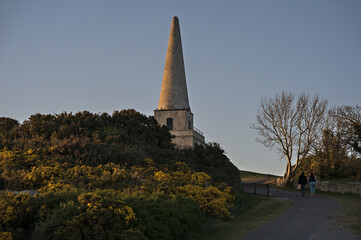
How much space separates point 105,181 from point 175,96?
128 ft

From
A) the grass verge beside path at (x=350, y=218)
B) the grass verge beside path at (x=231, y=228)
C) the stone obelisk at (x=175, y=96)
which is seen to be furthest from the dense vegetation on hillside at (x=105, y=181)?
the stone obelisk at (x=175, y=96)

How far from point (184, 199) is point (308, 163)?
92.9 feet

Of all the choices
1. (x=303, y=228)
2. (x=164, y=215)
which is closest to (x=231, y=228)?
(x=303, y=228)

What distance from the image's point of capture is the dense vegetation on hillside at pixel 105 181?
8.92 meters

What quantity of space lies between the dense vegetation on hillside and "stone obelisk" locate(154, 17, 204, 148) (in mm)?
24649

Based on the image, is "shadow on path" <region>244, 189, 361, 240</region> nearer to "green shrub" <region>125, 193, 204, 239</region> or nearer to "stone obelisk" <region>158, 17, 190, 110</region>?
"green shrub" <region>125, 193, 204, 239</region>

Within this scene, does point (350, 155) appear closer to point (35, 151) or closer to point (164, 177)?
point (164, 177)

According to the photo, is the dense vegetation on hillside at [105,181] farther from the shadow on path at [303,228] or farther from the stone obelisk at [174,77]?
the stone obelisk at [174,77]

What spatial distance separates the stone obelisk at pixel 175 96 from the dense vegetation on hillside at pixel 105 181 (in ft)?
80.9

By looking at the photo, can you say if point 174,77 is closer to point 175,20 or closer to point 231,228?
point 175,20

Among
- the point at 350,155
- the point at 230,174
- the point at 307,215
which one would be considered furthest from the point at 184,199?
the point at 350,155

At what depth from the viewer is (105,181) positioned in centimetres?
1420

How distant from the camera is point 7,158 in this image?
624 inches

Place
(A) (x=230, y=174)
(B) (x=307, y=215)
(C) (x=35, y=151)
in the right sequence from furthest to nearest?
(A) (x=230, y=174) → (C) (x=35, y=151) → (B) (x=307, y=215)
